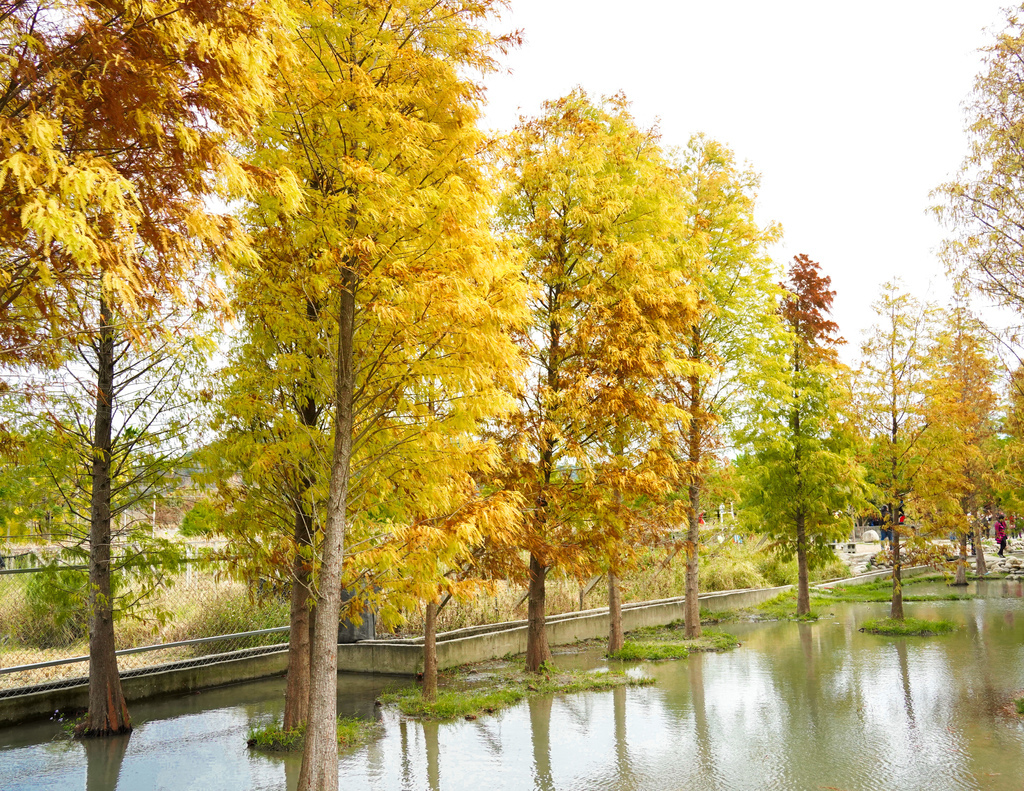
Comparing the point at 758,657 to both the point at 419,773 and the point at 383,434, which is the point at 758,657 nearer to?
the point at 419,773

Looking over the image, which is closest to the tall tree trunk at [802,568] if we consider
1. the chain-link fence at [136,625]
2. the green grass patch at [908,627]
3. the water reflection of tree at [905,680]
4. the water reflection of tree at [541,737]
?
the green grass patch at [908,627]

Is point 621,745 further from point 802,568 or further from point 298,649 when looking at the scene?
point 802,568

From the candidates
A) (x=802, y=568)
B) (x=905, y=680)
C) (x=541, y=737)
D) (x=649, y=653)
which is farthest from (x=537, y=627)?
(x=802, y=568)

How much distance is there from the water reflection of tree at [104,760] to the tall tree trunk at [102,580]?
0.33m

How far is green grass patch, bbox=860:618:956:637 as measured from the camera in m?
16.8

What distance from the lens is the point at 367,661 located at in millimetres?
14188

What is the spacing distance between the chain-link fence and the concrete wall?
15cm

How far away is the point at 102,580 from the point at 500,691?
5.80 metres

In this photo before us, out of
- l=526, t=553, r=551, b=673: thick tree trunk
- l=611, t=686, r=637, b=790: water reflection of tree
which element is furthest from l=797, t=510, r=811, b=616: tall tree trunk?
l=611, t=686, r=637, b=790: water reflection of tree

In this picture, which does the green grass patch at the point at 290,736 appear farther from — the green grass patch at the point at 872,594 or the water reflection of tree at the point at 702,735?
the green grass patch at the point at 872,594

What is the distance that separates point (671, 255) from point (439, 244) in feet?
25.2

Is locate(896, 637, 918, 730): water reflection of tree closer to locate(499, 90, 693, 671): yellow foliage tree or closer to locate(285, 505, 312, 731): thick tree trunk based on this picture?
locate(499, 90, 693, 671): yellow foliage tree

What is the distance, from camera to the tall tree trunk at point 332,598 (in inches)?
264

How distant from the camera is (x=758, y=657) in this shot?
47.7 ft
